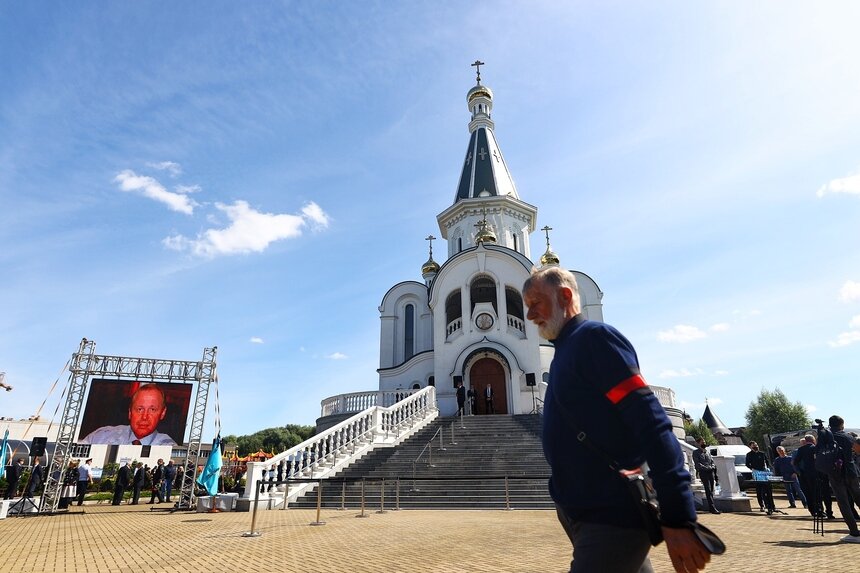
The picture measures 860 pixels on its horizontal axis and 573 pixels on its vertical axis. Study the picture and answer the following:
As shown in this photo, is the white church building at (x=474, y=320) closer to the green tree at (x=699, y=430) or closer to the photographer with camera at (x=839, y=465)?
the photographer with camera at (x=839, y=465)

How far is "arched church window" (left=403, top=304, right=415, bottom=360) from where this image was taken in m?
32.1

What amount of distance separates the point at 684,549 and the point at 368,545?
5830 mm

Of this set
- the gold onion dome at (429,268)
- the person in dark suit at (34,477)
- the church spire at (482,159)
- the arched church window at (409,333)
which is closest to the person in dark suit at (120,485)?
the person in dark suit at (34,477)

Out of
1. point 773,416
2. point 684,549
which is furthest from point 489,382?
point 773,416

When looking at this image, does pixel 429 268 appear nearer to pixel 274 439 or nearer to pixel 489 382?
pixel 489 382

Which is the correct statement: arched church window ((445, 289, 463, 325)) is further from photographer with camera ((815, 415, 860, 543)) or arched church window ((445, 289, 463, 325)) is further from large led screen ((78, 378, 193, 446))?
photographer with camera ((815, 415, 860, 543))

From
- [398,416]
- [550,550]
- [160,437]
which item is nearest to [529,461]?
[398,416]

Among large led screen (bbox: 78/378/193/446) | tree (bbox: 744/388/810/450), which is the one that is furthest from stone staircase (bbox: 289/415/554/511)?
tree (bbox: 744/388/810/450)

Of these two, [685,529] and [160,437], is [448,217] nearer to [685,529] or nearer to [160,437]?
[160,437]

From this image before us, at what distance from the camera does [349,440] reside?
57.4 ft

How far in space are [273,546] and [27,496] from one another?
1165cm

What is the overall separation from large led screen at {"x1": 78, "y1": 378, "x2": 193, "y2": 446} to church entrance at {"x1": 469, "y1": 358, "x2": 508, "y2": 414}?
13945mm

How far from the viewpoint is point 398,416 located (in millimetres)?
19359

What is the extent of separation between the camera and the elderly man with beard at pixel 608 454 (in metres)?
1.86
